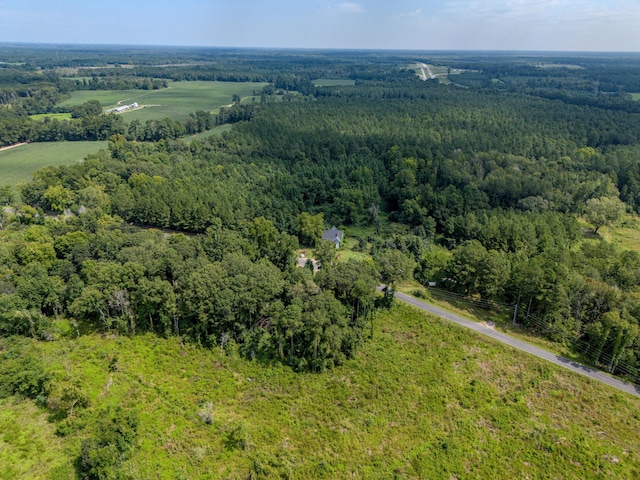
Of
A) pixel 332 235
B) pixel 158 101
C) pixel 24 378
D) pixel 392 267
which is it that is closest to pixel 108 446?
pixel 24 378

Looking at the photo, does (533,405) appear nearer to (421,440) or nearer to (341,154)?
(421,440)

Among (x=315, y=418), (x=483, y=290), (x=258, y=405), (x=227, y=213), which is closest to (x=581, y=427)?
(x=483, y=290)

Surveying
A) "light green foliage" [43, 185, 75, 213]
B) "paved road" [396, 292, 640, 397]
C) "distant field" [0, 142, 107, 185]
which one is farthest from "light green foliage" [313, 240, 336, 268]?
"distant field" [0, 142, 107, 185]

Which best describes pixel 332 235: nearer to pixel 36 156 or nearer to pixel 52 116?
pixel 36 156

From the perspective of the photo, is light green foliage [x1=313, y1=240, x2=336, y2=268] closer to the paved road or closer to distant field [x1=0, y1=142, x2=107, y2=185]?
the paved road

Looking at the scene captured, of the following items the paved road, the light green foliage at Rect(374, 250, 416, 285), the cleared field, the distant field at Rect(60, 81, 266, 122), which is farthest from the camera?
the distant field at Rect(60, 81, 266, 122)
